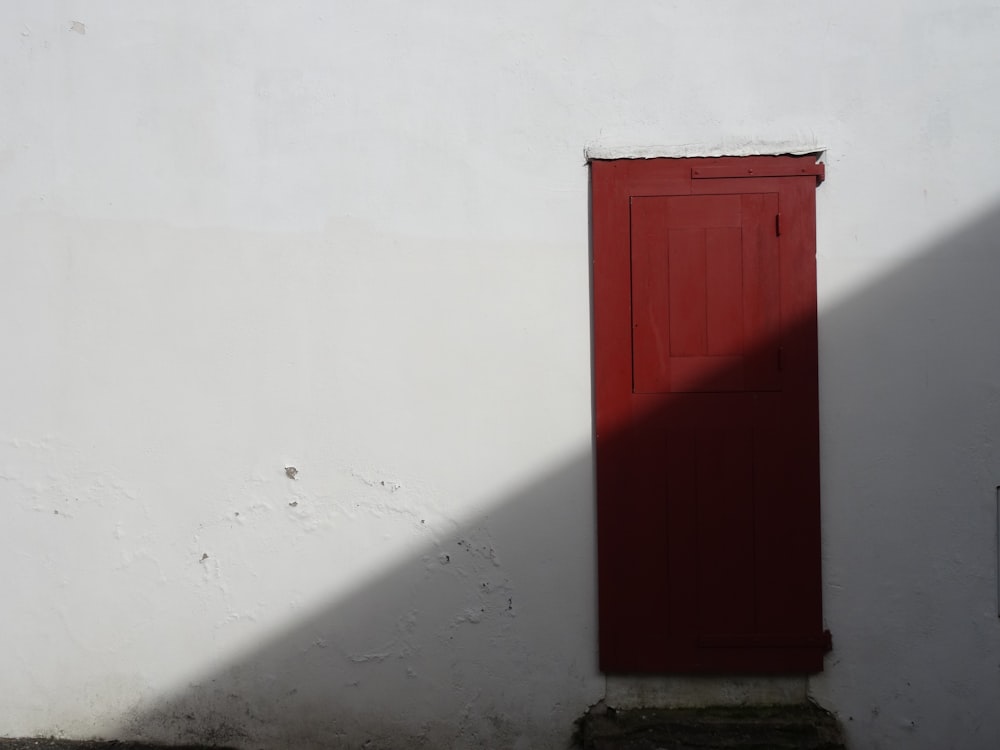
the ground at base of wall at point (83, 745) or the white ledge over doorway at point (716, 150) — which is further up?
the white ledge over doorway at point (716, 150)

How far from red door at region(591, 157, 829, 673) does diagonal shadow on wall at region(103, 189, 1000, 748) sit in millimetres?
96

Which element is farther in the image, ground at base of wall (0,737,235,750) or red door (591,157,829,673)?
ground at base of wall (0,737,235,750)

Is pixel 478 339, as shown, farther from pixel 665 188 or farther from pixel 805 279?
Answer: pixel 805 279

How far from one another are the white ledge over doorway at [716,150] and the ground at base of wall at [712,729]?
221 centimetres

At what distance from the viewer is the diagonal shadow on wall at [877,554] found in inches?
133

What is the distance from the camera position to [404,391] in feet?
11.4

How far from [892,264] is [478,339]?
65.9 inches

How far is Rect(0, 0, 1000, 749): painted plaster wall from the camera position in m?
3.38

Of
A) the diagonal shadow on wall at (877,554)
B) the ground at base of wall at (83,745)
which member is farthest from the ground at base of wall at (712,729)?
the ground at base of wall at (83,745)

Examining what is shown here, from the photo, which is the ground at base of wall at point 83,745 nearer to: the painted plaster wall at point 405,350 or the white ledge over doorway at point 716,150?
the painted plaster wall at point 405,350

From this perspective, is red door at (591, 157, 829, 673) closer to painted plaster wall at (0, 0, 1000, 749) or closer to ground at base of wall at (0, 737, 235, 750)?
painted plaster wall at (0, 0, 1000, 749)

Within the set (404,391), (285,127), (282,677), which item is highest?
(285,127)

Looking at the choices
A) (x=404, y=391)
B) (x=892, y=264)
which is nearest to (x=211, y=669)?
(x=404, y=391)

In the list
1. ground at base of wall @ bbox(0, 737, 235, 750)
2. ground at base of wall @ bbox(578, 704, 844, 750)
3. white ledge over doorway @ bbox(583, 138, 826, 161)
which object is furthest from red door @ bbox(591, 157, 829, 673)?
ground at base of wall @ bbox(0, 737, 235, 750)
